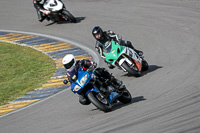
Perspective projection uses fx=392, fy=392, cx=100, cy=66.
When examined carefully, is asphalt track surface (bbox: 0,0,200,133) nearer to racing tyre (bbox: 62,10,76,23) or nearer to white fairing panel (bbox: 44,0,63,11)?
racing tyre (bbox: 62,10,76,23)

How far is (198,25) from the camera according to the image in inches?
629

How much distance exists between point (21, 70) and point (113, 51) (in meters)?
5.71

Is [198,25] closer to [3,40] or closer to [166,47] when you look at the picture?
[166,47]

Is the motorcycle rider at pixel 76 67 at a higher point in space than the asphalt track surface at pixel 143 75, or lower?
higher

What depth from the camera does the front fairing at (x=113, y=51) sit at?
1179cm

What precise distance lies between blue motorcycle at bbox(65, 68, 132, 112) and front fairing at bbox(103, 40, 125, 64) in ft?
8.03

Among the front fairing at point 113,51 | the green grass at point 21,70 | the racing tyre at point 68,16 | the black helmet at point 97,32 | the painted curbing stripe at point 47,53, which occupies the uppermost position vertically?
the black helmet at point 97,32

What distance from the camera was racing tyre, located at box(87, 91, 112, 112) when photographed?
8.82m

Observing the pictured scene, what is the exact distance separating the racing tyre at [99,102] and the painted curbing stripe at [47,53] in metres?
4.05

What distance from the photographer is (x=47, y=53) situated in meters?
17.5

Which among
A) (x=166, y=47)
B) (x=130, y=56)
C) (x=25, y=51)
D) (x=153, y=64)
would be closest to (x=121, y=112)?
(x=130, y=56)

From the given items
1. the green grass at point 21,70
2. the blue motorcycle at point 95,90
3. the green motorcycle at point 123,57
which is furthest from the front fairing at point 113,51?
the green grass at point 21,70

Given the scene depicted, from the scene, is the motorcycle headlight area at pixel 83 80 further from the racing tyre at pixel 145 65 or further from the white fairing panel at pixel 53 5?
the white fairing panel at pixel 53 5

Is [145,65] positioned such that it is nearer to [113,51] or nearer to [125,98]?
[113,51]
